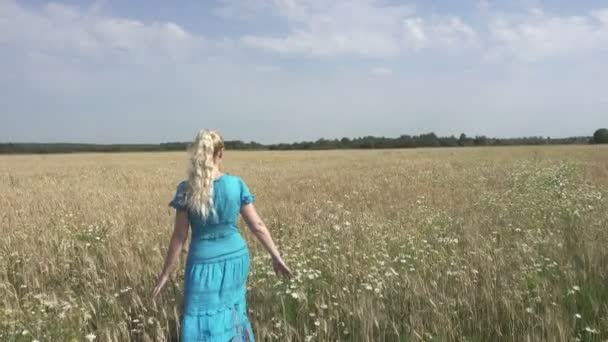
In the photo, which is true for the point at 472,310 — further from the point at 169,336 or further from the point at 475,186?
the point at 475,186

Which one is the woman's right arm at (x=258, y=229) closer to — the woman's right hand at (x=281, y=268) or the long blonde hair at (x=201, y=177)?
the woman's right hand at (x=281, y=268)

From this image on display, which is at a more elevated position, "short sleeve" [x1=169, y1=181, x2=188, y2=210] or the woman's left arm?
"short sleeve" [x1=169, y1=181, x2=188, y2=210]

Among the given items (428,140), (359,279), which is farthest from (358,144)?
(359,279)

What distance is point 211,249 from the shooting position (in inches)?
130

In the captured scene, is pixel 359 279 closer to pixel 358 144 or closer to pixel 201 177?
pixel 201 177

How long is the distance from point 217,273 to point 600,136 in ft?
290

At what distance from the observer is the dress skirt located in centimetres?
317

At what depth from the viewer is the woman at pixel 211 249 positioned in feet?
10.4

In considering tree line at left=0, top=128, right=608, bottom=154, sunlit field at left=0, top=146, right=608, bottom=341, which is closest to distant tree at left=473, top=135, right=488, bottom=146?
tree line at left=0, top=128, right=608, bottom=154

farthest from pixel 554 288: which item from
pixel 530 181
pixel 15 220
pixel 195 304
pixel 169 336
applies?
pixel 530 181

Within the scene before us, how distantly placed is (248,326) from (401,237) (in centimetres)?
280

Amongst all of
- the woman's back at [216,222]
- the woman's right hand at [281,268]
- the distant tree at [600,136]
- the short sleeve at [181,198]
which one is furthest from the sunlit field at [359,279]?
the distant tree at [600,136]

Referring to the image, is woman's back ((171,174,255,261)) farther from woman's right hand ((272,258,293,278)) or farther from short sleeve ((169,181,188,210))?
woman's right hand ((272,258,293,278))

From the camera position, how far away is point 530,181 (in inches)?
458
